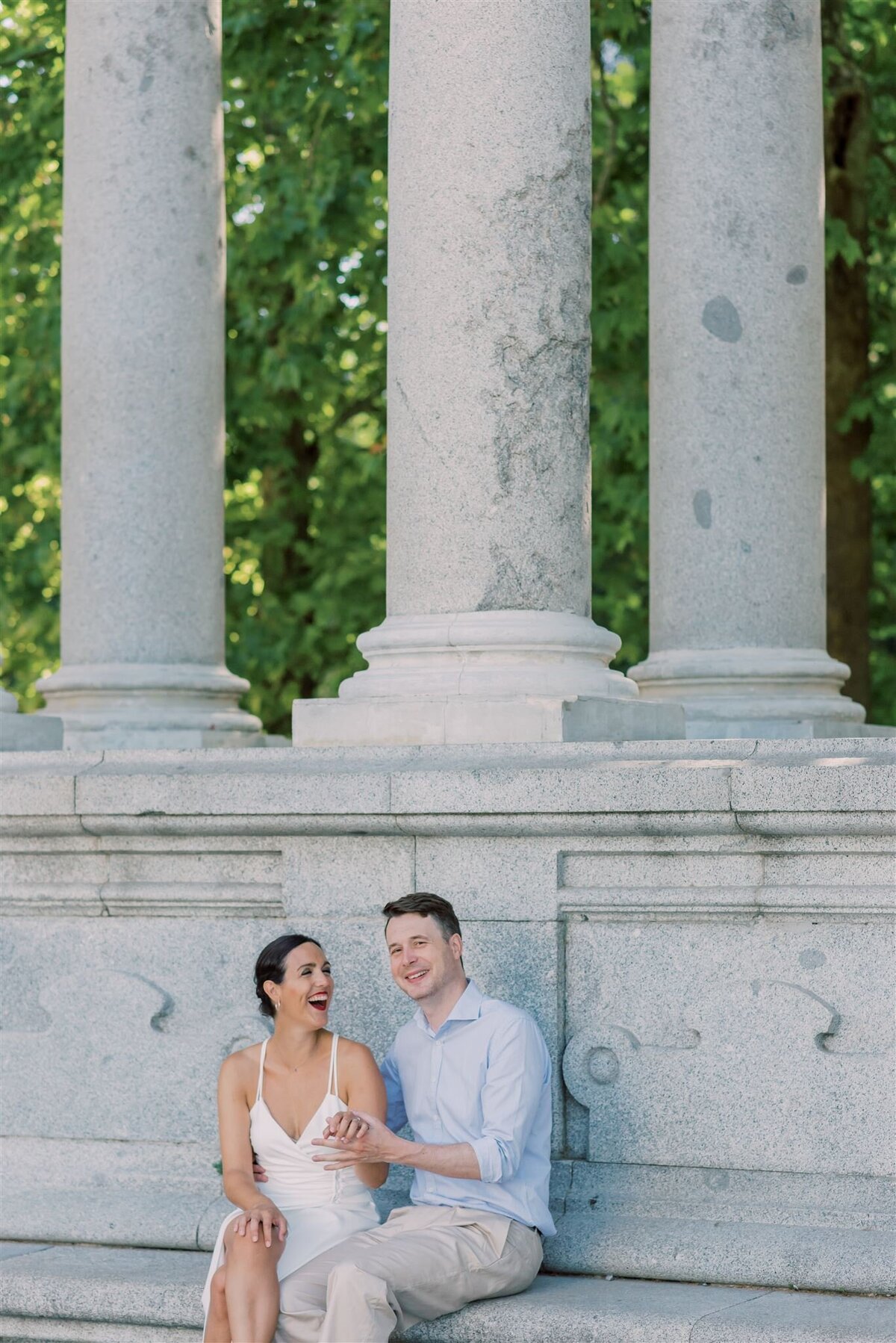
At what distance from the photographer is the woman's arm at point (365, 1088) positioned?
10.5m

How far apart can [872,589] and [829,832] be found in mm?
16166

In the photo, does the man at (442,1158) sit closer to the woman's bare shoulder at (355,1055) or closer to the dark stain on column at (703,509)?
the woman's bare shoulder at (355,1055)

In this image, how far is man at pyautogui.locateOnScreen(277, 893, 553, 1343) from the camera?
32.4ft

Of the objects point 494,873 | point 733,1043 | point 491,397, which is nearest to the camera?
point 733,1043

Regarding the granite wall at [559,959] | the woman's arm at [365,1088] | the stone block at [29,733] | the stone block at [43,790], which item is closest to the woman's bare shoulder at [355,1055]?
the woman's arm at [365,1088]

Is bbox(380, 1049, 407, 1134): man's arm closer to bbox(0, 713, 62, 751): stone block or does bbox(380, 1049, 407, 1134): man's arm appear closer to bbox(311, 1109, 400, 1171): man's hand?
bbox(311, 1109, 400, 1171): man's hand

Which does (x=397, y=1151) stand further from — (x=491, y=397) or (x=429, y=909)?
(x=491, y=397)

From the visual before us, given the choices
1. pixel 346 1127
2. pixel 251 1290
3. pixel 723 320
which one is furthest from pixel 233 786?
pixel 723 320

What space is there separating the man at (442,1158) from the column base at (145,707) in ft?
18.2

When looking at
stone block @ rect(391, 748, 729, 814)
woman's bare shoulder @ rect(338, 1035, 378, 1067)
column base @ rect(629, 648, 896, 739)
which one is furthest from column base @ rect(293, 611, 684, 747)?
column base @ rect(629, 648, 896, 739)

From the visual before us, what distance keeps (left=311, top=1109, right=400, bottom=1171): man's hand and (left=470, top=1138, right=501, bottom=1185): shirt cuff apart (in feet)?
1.20

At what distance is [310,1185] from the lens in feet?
34.6

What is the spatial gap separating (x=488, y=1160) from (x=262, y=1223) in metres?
1.05

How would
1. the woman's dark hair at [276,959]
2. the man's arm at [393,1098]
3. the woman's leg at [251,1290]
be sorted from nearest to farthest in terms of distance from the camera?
the woman's leg at [251,1290], the woman's dark hair at [276,959], the man's arm at [393,1098]
